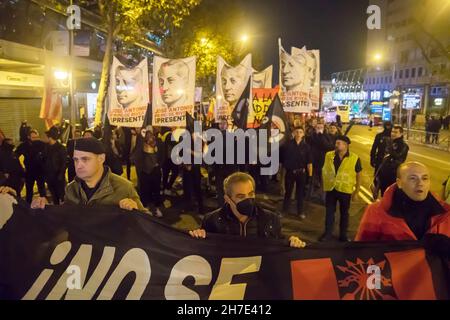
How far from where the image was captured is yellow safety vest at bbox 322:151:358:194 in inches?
262

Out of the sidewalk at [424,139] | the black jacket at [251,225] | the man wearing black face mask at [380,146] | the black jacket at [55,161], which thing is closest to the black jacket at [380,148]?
the man wearing black face mask at [380,146]

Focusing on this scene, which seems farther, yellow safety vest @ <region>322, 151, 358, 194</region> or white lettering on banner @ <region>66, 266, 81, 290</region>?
yellow safety vest @ <region>322, 151, 358, 194</region>

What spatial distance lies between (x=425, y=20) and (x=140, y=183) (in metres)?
27.5

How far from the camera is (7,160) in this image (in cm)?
794

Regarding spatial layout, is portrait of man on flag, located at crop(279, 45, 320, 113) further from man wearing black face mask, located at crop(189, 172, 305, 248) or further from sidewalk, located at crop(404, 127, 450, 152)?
sidewalk, located at crop(404, 127, 450, 152)

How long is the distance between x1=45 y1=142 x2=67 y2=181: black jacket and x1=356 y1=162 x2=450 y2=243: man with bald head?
6.51 m

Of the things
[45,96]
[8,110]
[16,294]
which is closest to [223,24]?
[8,110]

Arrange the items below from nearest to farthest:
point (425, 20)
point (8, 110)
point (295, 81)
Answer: point (295, 81)
point (8, 110)
point (425, 20)

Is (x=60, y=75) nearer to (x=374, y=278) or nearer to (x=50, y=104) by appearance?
(x=50, y=104)

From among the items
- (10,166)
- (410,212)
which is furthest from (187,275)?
(10,166)

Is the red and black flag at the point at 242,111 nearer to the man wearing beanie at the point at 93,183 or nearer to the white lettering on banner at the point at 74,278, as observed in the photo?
the man wearing beanie at the point at 93,183

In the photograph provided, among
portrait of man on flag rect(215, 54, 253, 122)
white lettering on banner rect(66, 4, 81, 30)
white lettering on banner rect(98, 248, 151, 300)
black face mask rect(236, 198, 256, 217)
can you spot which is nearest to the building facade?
portrait of man on flag rect(215, 54, 253, 122)

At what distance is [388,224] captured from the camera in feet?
11.5
